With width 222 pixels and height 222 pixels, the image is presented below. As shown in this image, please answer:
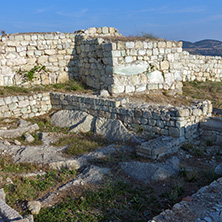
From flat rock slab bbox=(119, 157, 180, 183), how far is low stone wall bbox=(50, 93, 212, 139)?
4.62 ft

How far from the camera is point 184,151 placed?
24.0 ft

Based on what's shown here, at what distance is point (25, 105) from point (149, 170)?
Answer: 625cm

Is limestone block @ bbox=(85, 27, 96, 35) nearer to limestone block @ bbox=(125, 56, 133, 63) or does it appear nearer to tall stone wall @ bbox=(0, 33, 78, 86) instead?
tall stone wall @ bbox=(0, 33, 78, 86)

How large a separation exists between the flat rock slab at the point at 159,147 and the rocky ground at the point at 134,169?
15cm

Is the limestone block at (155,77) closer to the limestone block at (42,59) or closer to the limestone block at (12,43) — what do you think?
the limestone block at (42,59)

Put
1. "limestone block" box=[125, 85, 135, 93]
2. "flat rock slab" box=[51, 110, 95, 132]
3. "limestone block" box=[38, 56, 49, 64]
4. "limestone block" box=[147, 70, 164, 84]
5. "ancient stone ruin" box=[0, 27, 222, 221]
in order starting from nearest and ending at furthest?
"ancient stone ruin" box=[0, 27, 222, 221] → "flat rock slab" box=[51, 110, 95, 132] → "limestone block" box=[125, 85, 135, 93] → "limestone block" box=[147, 70, 164, 84] → "limestone block" box=[38, 56, 49, 64]

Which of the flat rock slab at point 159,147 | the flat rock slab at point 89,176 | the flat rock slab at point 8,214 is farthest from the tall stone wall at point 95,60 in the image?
the flat rock slab at point 8,214

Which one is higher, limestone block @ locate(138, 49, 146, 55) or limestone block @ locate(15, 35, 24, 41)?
limestone block @ locate(15, 35, 24, 41)

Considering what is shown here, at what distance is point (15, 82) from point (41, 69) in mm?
1286

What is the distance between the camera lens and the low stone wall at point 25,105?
970 centimetres

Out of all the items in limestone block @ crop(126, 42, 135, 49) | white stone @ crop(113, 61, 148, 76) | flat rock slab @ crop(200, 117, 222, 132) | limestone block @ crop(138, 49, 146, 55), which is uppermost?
limestone block @ crop(126, 42, 135, 49)

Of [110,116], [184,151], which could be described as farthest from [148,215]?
[110,116]

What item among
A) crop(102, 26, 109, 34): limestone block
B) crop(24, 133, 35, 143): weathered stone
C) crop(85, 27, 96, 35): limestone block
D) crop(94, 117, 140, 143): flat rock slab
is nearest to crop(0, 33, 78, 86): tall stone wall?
crop(85, 27, 96, 35): limestone block

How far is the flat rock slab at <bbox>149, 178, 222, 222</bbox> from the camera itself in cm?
388
